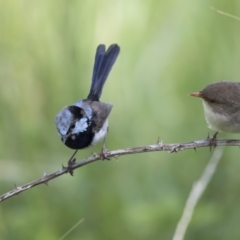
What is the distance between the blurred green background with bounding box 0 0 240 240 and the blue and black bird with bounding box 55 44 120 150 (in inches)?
7.0

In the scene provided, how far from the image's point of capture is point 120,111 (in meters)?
4.46

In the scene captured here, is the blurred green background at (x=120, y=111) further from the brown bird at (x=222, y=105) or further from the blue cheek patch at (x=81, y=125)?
the brown bird at (x=222, y=105)

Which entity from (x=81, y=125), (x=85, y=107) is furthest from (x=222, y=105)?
(x=85, y=107)

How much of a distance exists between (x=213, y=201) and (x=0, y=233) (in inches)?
54.8

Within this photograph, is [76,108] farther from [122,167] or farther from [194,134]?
[194,134]

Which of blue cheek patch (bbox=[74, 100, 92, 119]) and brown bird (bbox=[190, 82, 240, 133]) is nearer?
brown bird (bbox=[190, 82, 240, 133])

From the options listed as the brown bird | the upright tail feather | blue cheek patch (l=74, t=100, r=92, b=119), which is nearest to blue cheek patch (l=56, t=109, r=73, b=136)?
blue cheek patch (l=74, t=100, r=92, b=119)

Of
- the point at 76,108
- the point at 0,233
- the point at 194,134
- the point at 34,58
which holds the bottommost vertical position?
the point at 0,233

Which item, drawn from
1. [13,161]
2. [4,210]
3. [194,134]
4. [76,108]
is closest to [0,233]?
[4,210]

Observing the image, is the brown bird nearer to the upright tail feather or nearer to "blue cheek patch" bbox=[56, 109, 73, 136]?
"blue cheek patch" bbox=[56, 109, 73, 136]

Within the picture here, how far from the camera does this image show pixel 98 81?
4156 mm

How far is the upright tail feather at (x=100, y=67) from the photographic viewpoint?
13.6ft

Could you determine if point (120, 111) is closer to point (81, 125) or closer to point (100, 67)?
point (100, 67)

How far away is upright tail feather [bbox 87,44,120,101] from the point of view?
415cm
